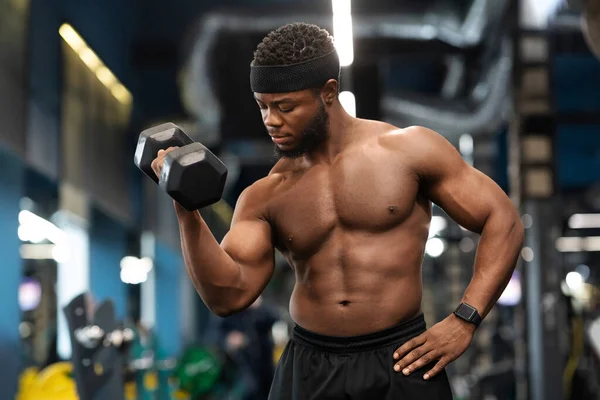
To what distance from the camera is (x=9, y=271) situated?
6.34 metres

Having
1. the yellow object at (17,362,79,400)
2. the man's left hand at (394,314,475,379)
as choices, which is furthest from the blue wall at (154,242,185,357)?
the man's left hand at (394,314,475,379)

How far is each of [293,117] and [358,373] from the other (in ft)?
2.26

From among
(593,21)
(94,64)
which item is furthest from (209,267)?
(94,64)

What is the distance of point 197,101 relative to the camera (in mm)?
10438

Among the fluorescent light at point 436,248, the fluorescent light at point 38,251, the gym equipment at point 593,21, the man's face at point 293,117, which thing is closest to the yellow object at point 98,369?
the man's face at point 293,117

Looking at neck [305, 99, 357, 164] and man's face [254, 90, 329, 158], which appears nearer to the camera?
man's face [254, 90, 329, 158]

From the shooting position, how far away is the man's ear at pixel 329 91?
2.60m

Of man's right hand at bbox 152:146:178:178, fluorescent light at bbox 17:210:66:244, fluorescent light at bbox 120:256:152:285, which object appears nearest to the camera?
man's right hand at bbox 152:146:178:178

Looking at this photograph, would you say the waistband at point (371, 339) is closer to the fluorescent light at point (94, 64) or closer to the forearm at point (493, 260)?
the forearm at point (493, 260)

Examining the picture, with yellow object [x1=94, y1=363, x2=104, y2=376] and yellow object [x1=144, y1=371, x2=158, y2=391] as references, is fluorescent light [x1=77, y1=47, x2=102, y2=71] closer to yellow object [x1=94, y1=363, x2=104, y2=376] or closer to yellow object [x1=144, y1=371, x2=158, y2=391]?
yellow object [x1=144, y1=371, x2=158, y2=391]

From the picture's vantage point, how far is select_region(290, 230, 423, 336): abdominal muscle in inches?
101

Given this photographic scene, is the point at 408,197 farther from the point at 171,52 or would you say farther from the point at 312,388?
the point at 171,52

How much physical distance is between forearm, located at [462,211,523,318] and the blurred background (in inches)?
86.1

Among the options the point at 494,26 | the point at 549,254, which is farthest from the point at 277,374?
the point at 494,26
